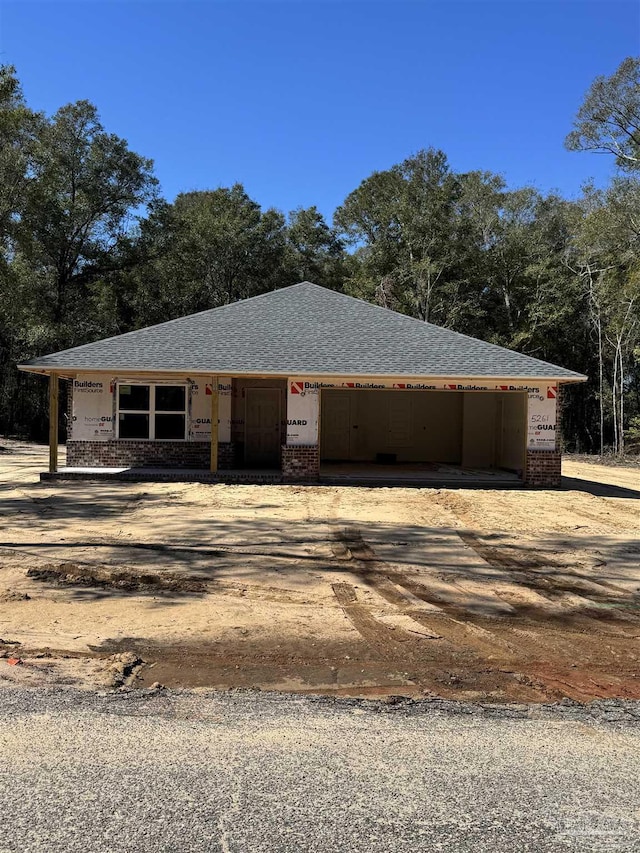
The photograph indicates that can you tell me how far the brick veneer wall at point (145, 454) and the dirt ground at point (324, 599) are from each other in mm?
4733

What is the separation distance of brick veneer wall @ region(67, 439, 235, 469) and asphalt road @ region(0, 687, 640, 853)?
12.8 metres

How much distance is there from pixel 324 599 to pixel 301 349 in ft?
34.7

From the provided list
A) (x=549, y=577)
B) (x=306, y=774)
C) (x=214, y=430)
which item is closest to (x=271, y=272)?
(x=214, y=430)

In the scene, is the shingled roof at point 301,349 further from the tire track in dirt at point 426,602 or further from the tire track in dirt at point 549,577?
the tire track in dirt at point 426,602

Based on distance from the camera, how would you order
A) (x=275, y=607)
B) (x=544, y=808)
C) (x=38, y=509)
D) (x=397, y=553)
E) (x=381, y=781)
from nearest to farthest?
(x=544, y=808) < (x=381, y=781) < (x=275, y=607) < (x=397, y=553) < (x=38, y=509)

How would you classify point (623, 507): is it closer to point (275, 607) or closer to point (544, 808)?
point (275, 607)

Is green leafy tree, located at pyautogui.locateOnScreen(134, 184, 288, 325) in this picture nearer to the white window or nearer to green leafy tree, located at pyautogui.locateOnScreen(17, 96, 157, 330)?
green leafy tree, located at pyautogui.locateOnScreen(17, 96, 157, 330)

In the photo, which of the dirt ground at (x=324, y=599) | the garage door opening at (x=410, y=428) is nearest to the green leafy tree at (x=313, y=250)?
the garage door opening at (x=410, y=428)

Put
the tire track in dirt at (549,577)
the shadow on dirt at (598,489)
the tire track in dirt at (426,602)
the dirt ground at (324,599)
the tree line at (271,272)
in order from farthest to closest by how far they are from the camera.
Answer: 1. the tree line at (271,272)
2. the shadow on dirt at (598,489)
3. the tire track in dirt at (549,577)
4. the tire track in dirt at (426,602)
5. the dirt ground at (324,599)

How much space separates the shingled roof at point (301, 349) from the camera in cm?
1508

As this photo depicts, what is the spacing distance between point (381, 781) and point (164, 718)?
133 cm

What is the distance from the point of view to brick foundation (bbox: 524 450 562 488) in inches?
605

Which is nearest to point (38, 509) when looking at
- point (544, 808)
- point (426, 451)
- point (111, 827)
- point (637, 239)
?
point (111, 827)

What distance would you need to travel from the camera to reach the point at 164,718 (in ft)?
12.1
